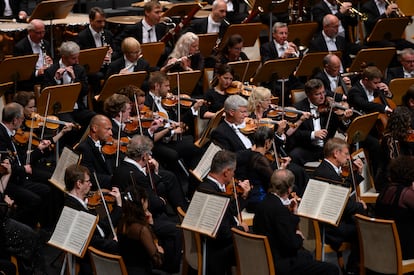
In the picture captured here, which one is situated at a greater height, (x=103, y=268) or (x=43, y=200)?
(x=103, y=268)

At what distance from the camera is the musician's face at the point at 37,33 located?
10328 millimetres

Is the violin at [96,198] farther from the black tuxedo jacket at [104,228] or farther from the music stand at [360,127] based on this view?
the music stand at [360,127]

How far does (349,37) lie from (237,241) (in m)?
6.08

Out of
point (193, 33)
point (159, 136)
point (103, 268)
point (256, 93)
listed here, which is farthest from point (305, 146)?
point (103, 268)

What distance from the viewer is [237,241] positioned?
6.82 metres

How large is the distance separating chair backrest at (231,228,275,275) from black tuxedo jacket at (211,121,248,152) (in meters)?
1.89

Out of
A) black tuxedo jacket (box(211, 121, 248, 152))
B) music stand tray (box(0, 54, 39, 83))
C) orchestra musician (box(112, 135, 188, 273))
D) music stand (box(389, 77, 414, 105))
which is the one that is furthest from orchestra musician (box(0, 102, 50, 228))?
music stand (box(389, 77, 414, 105))

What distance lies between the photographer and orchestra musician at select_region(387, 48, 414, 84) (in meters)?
10.6

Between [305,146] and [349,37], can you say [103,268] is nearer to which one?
[305,146]

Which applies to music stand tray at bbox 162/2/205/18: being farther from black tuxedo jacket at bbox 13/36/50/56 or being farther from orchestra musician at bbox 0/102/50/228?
orchestra musician at bbox 0/102/50/228

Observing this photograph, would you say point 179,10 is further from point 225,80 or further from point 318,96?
point 318,96

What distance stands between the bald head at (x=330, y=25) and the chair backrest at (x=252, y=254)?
4811 millimetres

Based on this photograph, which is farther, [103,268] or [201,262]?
[201,262]

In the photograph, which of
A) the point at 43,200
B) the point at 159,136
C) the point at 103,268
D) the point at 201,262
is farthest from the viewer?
the point at 159,136
